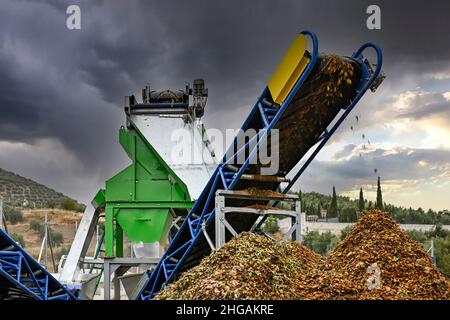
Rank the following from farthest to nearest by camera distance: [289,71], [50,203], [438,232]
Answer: [50,203] < [438,232] < [289,71]

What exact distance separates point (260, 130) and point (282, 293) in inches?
121

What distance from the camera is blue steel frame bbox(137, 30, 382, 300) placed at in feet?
27.7

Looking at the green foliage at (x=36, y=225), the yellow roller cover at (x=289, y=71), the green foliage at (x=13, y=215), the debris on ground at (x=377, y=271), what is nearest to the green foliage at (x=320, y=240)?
the yellow roller cover at (x=289, y=71)

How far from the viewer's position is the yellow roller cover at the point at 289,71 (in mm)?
8102

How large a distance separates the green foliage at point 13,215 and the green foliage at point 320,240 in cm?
2231

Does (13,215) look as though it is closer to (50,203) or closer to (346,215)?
(50,203)

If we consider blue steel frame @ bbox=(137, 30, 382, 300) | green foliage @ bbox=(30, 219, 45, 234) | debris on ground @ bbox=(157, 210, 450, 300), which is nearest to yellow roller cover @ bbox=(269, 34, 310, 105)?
blue steel frame @ bbox=(137, 30, 382, 300)

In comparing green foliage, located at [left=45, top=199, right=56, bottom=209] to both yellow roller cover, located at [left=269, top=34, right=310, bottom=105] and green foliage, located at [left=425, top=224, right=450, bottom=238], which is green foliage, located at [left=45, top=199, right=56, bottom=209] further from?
yellow roller cover, located at [left=269, top=34, right=310, bottom=105]

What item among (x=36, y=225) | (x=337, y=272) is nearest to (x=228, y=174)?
(x=337, y=272)

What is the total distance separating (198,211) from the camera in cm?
995

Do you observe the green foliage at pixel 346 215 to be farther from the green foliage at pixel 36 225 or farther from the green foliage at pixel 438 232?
the green foliage at pixel 36 225

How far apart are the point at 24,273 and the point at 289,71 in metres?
6.39

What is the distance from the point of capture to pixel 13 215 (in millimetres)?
38781
